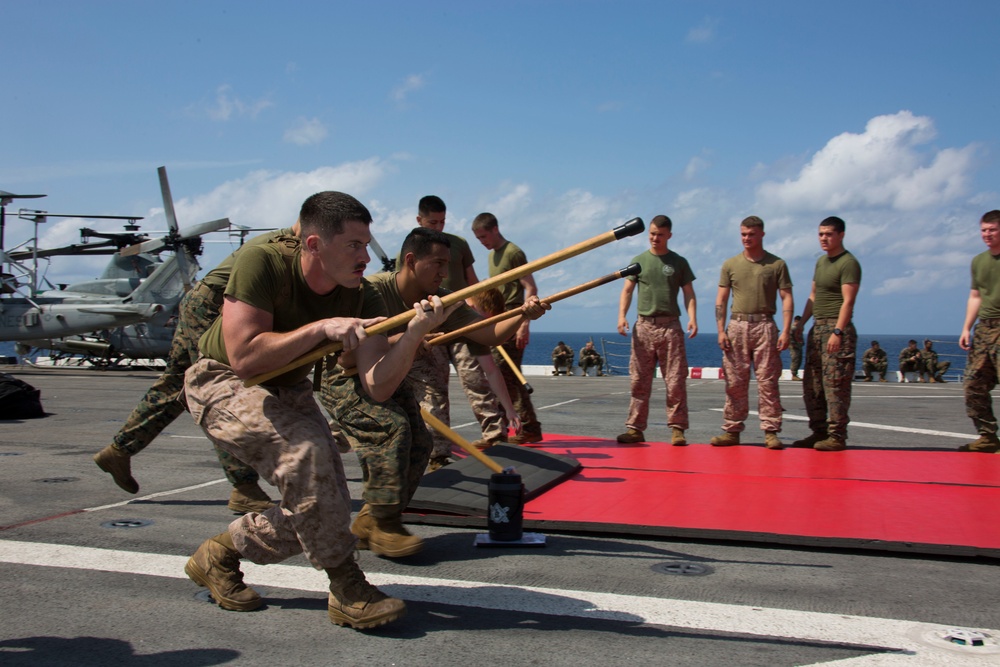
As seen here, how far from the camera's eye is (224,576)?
3307mm

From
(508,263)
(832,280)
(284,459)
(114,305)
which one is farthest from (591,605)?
(114,305)

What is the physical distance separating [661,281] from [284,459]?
5434mm

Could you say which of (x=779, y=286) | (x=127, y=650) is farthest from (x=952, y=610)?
(x=779, y=286)

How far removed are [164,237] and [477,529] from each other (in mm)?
29245

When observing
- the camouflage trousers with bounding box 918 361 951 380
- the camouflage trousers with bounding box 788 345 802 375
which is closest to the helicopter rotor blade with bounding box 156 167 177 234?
the camouflage trousers with bounding box 788 345 802 375

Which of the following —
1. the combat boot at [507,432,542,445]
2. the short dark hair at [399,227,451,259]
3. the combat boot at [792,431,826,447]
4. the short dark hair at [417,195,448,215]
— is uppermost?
the short dark hair at [417,195,448,215]

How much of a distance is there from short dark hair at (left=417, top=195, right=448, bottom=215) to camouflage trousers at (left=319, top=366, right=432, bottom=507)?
2553 millimetres

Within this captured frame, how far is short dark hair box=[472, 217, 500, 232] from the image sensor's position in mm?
7727

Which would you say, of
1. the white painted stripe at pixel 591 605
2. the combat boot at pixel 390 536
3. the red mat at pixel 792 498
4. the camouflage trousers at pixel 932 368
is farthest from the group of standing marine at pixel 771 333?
the camouflage trousers at pixel 932 368

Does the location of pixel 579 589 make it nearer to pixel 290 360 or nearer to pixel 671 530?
pixel 671 530

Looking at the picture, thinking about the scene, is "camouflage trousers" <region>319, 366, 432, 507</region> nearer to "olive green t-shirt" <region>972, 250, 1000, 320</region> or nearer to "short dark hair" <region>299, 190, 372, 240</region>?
"short dark hair" <region>299, 190, 372, 240</region>

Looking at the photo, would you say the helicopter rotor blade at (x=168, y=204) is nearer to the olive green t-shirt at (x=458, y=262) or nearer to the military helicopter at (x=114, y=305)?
the military helicopter at (x=114, y=305)

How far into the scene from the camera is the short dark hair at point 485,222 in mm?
7727

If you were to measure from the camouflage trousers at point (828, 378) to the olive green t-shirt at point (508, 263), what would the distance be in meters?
2.67
